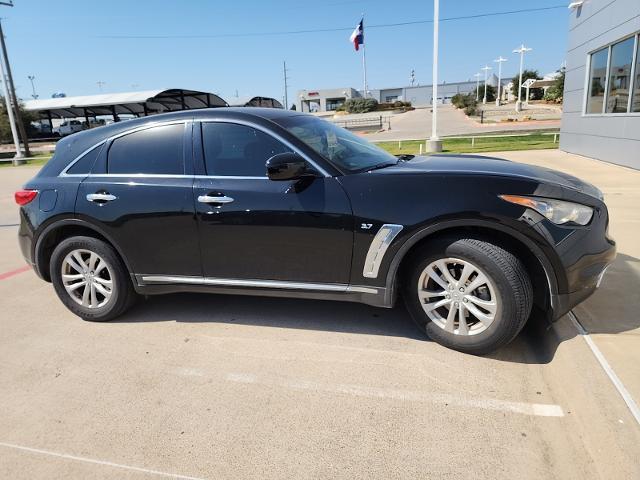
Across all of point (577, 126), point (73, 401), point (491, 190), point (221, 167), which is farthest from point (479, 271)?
point (577, 126)

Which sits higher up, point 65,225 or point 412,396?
point 65,225

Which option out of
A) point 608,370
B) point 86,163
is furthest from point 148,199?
point 608,370

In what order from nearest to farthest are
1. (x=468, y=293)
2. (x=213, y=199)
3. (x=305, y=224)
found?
(x=468, y=293) → (x=305, y=224) → (x=213, y=199)

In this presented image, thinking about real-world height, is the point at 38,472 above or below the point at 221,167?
below

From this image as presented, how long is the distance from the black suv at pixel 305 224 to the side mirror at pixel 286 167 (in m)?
0.01

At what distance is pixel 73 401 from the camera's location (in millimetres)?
2998

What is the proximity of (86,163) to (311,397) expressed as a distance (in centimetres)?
274

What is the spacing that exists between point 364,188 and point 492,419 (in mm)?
1609

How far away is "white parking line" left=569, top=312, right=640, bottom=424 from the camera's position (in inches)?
99.2

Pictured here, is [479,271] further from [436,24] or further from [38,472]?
[436,24]

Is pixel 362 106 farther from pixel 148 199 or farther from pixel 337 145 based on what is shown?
pixel 148 199

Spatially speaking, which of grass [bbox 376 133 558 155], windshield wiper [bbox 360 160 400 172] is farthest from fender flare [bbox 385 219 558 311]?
grass [bbox 376 133 558 155]

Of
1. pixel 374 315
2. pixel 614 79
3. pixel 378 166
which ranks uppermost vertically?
pixel 614 79

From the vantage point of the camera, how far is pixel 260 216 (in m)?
3.46
